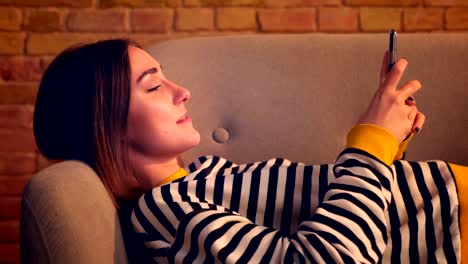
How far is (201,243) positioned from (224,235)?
0.12 feet

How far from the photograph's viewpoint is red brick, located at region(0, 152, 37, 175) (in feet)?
5.26

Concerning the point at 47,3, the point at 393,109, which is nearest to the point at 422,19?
the point at 393,109

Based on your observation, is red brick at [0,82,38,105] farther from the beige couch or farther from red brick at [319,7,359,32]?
red brick at [319,7,359,32]

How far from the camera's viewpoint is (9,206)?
162 cm

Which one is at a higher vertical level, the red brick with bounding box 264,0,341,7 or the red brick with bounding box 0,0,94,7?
the red brick with bounding box 0,0,94,7

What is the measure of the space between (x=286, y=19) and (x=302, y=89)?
0.51m

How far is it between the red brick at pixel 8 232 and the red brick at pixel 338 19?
1.23 meters

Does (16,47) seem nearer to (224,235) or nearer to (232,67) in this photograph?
(232,67)

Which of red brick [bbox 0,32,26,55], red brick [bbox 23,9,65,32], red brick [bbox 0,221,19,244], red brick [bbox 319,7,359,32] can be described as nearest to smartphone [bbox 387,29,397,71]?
red brick [bbox 319,7,359,32]

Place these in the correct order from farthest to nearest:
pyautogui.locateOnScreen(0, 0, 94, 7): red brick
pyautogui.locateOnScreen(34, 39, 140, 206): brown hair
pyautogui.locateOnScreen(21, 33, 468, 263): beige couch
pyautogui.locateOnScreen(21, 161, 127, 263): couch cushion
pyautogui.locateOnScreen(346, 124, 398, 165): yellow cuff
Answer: pyautogui.locateOnScreen(0, 0, 94, 7): red brick < pyautogui.locateOnScreen(21, 33, 468, 263): beige couch < pyautogui.locateOnScreen(34, 39, 140, 206): brown hair < pyautogui.locateOnScreen(346, 124, 398, 165): yellow cuff < pyautogui.locateOnScreen(21, 161, 127, 263): couch cushion

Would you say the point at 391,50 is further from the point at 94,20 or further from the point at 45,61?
the point at 45,61

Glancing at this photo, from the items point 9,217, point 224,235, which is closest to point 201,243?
point 224,235

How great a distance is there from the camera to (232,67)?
3.91 ft

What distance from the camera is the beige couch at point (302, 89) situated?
1119 mm
